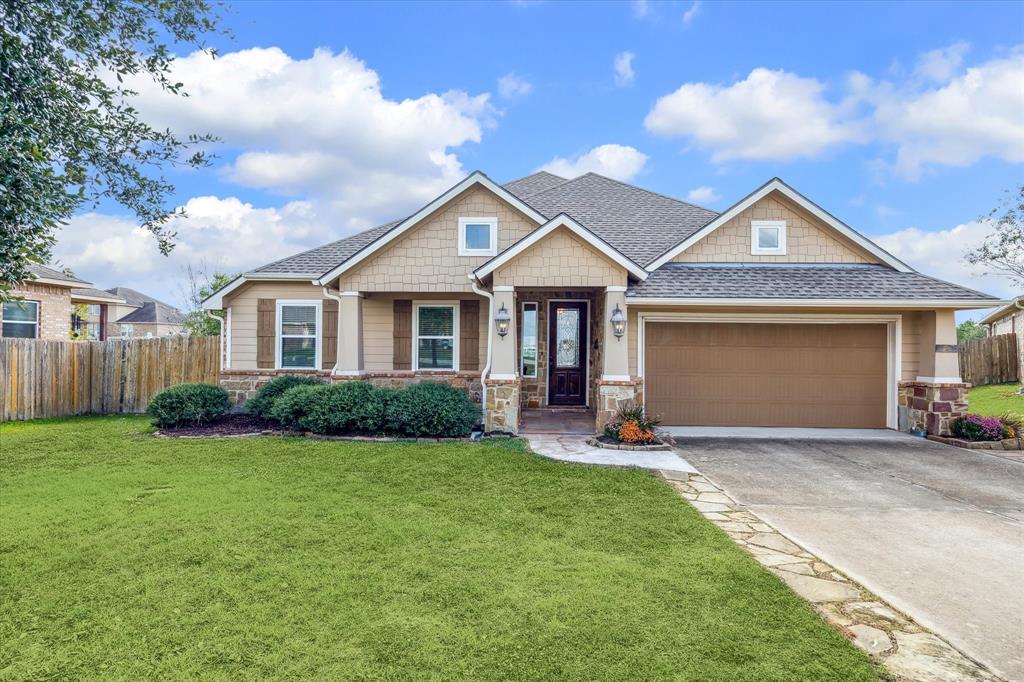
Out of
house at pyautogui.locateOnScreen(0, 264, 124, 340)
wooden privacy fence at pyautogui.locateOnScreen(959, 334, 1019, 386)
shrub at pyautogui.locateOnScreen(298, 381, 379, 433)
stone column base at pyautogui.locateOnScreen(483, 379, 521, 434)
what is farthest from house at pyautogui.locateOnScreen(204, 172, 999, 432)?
wooden privacy fence at pyautogui.locateOnScreen(959, 334, 1019, 386)

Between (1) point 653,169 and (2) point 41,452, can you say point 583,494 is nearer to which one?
(2) point 41,452

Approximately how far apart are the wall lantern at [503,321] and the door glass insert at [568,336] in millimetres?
3004

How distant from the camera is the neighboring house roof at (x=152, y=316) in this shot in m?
41.3

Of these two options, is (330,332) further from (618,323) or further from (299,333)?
(618,323)

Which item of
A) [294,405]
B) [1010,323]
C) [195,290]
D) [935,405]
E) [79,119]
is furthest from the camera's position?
[195,290]

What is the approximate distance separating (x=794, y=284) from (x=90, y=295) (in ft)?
73.1

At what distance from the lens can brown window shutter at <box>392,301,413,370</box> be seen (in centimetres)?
1219

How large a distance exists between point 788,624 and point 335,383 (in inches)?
358

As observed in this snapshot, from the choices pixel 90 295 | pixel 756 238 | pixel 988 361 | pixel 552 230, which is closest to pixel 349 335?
pixel 552 230

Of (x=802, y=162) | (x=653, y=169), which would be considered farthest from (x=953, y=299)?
(x=653, y=169)

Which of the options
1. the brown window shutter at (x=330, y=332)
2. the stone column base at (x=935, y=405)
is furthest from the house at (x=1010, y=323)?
the brown window shutter at (x=330, y=332)

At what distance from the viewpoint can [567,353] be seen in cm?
1277

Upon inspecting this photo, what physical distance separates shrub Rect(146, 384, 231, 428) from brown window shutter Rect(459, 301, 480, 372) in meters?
5.35

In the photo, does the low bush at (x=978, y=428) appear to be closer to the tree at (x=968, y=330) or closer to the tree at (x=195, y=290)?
the tree at (x=195, y=290)
